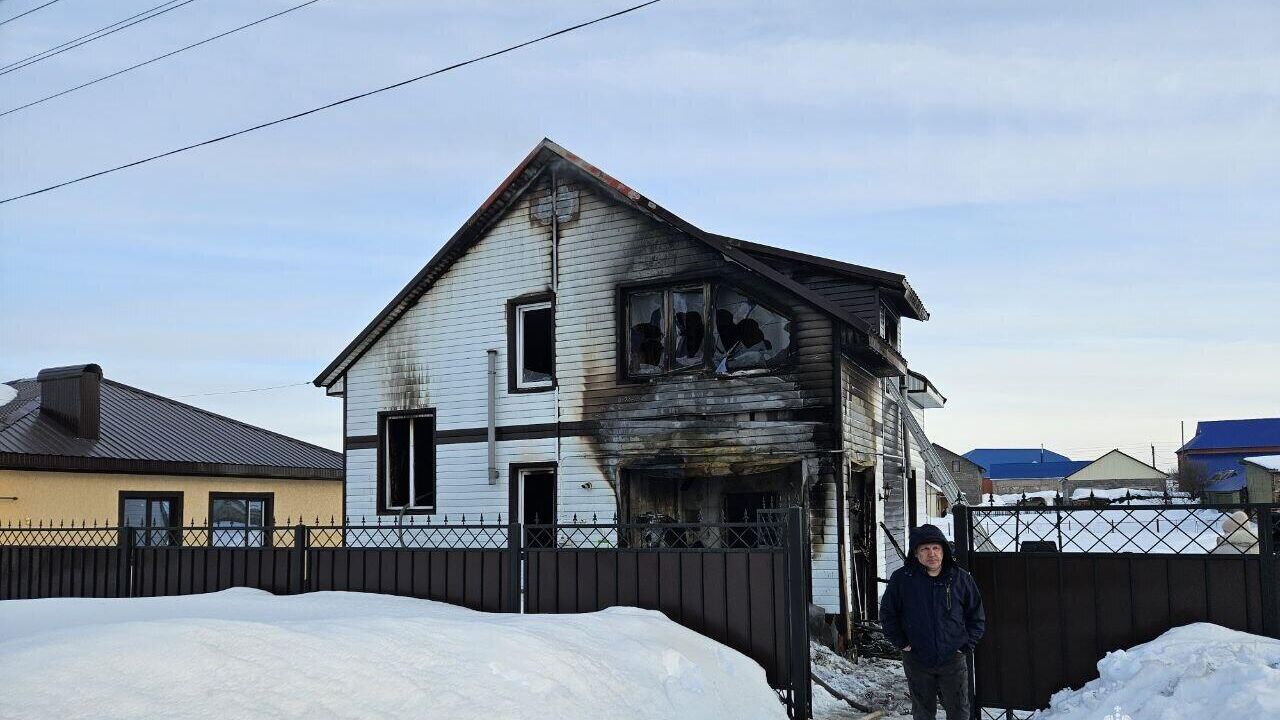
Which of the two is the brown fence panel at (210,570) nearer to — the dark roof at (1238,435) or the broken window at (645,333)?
the broken window at (645,333)

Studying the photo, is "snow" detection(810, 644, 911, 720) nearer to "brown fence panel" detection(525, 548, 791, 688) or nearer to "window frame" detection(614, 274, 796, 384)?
"brown fence panel" detection(525, 548, 791, 688)

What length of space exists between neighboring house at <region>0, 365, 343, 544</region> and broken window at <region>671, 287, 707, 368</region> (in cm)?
1037

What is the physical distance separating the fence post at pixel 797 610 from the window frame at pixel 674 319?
699 cm

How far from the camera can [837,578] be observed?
50.1ft

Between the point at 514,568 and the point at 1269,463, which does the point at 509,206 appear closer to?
the point at 514,568

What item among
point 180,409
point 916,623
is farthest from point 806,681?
point 180,409

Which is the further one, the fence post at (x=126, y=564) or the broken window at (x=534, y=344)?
the broken window at (x=534, y=344)

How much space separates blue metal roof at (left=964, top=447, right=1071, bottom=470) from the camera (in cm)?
12212

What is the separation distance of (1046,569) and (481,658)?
4.82 metres

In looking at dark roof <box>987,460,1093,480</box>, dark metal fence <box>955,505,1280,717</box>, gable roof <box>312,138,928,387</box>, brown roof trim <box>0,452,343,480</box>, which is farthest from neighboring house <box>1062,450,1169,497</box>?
dark metal fence <box>955,505,1280,717</box>

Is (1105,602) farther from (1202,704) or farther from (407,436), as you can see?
(407,436)

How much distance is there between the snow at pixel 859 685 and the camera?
9.98 metres

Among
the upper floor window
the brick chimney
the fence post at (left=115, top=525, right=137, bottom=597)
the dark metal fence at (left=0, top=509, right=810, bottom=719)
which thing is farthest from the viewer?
the brick chimney

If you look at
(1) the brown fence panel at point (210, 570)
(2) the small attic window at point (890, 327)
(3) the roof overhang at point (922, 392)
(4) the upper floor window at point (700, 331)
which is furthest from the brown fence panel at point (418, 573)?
(3) the roof overhang at point (922, 392)
